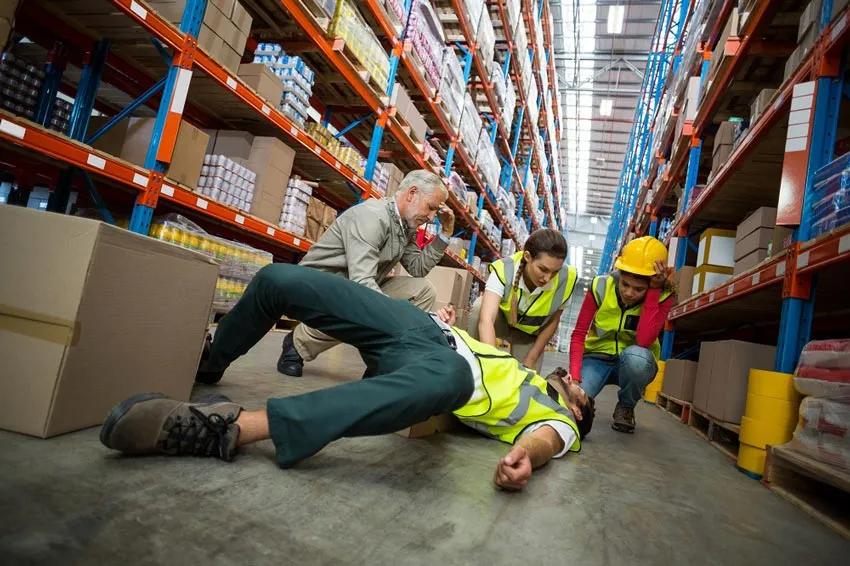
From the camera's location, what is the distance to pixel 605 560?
110cm

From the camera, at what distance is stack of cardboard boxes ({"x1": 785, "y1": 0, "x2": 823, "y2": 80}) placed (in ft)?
8.79

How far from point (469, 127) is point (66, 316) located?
25.2 feet

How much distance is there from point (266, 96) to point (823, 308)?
4830 mm

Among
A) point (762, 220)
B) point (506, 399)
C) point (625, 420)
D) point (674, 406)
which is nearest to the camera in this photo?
point (506, 399)

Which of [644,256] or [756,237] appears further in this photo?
[756,237]

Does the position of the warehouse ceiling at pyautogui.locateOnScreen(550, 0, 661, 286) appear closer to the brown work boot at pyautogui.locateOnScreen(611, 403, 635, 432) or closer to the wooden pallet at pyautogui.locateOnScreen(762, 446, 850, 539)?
the brown work boot at pyautogui.locateOnScreen(611, 403, 635, 432)

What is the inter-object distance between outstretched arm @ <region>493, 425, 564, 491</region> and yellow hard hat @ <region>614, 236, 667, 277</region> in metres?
Result: 1.47

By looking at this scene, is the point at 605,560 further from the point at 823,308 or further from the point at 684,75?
the point at 684,75

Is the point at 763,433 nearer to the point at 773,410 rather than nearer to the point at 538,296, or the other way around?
the point at 773,410

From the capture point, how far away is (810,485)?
2.05 meters

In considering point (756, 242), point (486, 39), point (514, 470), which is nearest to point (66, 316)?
point (514, 470)

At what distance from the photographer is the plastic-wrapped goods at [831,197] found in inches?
82.7

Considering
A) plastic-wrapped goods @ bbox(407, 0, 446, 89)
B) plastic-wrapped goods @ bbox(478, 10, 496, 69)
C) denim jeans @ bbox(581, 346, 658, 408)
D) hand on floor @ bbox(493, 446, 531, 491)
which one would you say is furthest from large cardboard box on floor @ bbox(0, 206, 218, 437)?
plastic-wrapped goods @ bbox(478, 10, 496, 69)

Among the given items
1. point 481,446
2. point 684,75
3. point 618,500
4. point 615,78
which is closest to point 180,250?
point 481,446
